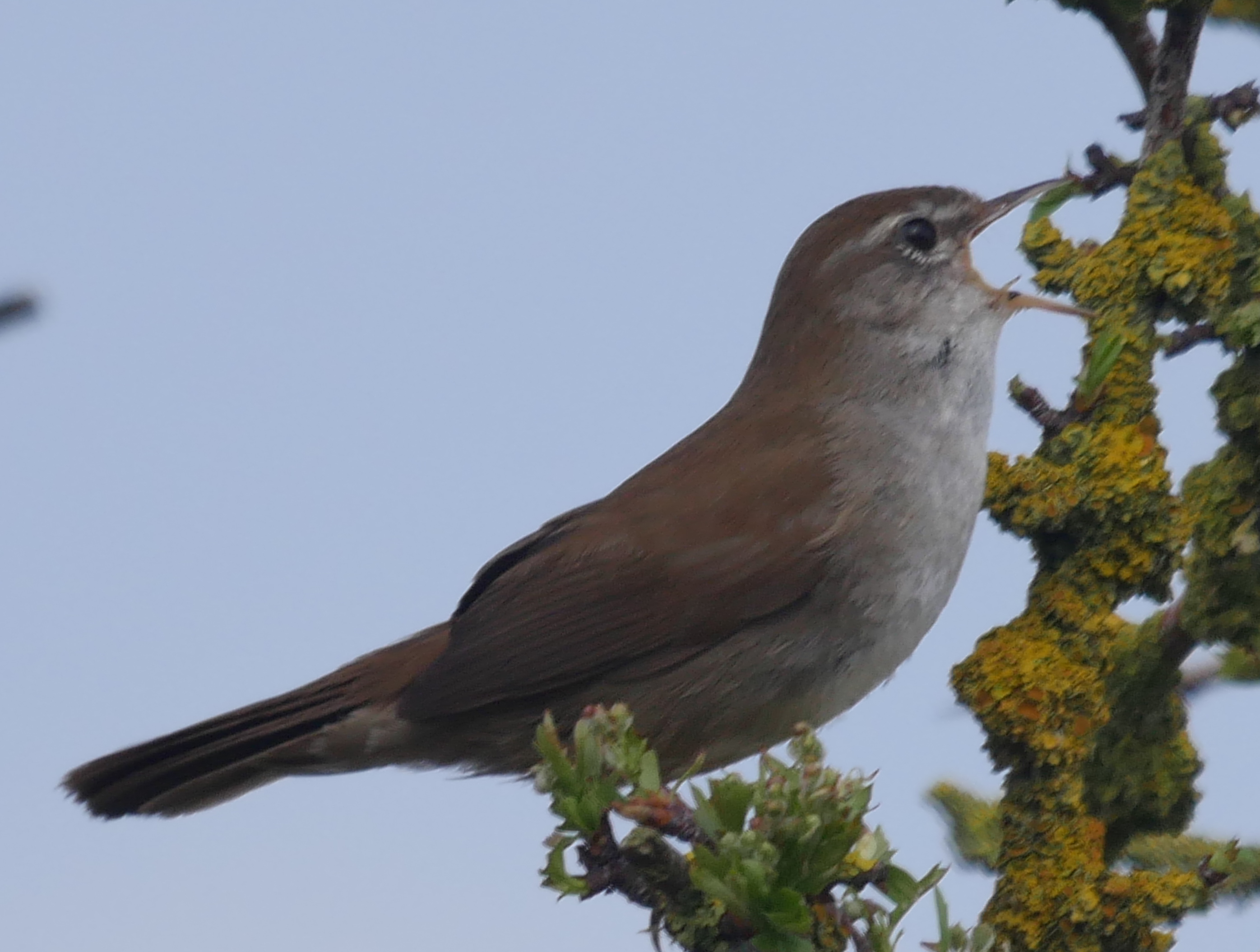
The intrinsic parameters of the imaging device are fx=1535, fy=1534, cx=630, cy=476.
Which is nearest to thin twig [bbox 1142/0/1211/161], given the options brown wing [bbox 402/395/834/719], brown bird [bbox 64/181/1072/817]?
brown bird [bbox 64/181/1072/817]

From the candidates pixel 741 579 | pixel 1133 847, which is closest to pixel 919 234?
pixel 741 579

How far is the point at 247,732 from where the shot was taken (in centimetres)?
408

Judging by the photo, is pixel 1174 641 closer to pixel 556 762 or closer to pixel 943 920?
pixel 943 920

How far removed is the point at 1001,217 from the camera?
14.1 ft

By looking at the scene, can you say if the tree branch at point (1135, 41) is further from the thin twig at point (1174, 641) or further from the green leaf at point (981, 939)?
the green leaf at point (981, 939)

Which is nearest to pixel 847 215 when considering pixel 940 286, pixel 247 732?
pixel 940 286

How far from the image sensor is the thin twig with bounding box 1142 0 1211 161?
3232 millimetres

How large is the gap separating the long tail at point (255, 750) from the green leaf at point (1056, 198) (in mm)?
1892

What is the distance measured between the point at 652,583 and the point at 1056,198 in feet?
4.37

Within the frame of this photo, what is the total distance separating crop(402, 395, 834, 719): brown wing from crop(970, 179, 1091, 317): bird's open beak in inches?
25.5

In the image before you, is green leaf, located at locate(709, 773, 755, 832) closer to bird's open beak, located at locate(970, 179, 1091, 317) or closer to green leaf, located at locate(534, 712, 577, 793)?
green leaf, located at locate(534, 712, 577, 793)

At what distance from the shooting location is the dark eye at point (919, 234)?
4332 millimetres

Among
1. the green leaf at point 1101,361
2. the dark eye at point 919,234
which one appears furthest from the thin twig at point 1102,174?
the dark eye at point 919,234

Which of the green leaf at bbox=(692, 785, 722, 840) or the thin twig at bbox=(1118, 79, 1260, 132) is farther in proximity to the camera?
the thin twig at bbox=(1118, 79, 1260, 132)
